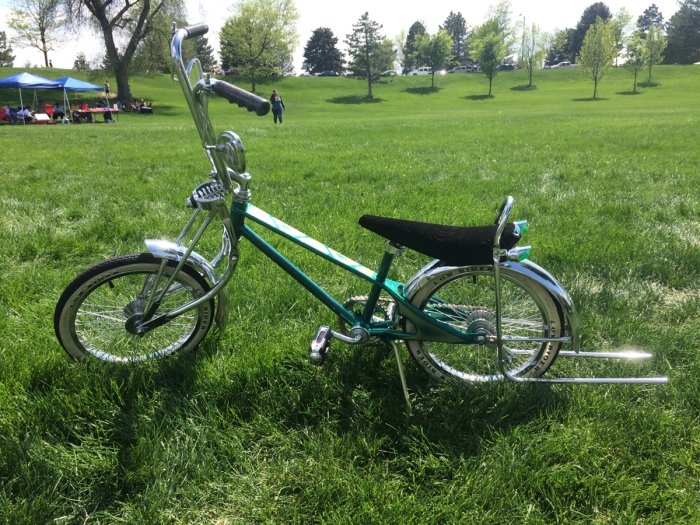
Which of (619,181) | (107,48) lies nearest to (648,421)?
(619,181)

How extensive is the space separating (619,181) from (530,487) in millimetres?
6407

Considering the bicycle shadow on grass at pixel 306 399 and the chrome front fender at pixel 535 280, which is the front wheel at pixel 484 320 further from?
the bicycle shadow on grass at pixel 306 399

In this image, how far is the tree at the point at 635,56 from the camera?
165ft

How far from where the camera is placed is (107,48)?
37906 millimetres

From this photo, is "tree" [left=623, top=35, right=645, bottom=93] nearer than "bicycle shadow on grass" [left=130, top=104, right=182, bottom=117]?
No

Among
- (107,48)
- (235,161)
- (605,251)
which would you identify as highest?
(107,48)

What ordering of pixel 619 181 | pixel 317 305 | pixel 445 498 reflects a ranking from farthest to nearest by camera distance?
pixel 619 181 < pixel 317 305 < pixel 445 498

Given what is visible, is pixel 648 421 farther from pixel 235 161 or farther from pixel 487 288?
pixel 235 161

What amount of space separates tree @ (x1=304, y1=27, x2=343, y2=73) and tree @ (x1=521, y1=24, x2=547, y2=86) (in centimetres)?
3433

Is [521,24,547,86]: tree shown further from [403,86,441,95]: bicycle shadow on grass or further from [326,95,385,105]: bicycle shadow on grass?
[326,95,385,105]: bicycle shadow on grass

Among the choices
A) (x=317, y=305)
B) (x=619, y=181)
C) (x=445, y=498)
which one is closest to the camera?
(x=445, y=498)

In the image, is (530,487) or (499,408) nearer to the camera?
(530,487)

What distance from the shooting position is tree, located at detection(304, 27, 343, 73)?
86.1 metres

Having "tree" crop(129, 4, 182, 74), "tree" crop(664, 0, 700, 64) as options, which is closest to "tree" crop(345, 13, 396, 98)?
"tree" crop(129, 4, 182, 74)
